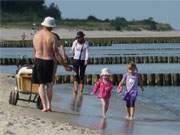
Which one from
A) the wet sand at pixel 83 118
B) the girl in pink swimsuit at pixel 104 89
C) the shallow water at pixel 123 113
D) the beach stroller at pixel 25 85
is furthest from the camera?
A: the girl in pink swimsuit at pixel 104 89

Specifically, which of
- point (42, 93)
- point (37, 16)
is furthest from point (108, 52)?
point (37, 16)

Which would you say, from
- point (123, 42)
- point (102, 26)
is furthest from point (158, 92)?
point (102, 26)

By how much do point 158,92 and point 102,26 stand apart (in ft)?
312

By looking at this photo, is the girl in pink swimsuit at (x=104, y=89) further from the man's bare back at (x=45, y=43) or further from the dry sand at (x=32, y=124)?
the man's bare back at (x=45, y=43)

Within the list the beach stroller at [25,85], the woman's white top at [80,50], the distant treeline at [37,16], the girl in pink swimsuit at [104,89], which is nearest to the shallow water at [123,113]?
the girl in pink swimsuit at [104,89]

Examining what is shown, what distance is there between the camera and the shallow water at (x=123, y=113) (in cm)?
1259

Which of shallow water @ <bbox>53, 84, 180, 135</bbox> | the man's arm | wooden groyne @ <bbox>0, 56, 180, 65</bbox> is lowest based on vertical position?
wooden groyne @ <bbox>0, 56, 180, 65</bbox>

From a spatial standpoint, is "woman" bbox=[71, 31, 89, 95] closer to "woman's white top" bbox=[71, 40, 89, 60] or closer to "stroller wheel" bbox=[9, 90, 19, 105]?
"woman's white top" bbox=[71, 40, 89, 60]

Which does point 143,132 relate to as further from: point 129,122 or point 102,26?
point 102,26

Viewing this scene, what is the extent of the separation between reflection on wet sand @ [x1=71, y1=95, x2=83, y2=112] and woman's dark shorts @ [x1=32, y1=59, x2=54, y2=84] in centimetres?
233

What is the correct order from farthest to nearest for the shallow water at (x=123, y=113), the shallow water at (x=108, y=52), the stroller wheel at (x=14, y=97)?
1. the shallow water at (x=108, y=52)
2. the stroller wheel at (x=14, y=97)
3. the shallow water at (x=123, y=113)

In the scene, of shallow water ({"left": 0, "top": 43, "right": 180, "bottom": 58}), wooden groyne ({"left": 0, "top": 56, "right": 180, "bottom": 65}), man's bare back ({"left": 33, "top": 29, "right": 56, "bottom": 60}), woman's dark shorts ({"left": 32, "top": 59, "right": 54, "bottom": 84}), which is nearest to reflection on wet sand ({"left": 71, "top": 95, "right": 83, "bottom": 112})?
woman's dark shorts ({"left": 32, "top": 59, "right": 54, "bottom": 84})

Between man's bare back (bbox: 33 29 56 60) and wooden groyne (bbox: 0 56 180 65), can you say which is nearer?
man's bare back (bbox: 33 29 56 60)

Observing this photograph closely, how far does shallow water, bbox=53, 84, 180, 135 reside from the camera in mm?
12586
